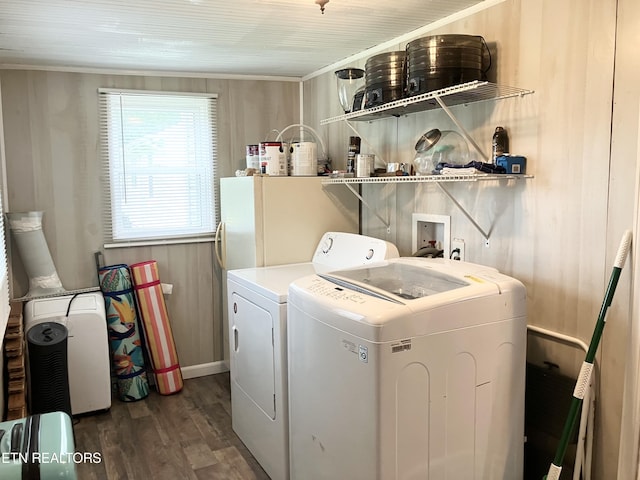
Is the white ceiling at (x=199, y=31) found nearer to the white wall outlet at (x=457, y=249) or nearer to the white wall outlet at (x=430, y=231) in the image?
the white wall outlet at (x=430, y=231)

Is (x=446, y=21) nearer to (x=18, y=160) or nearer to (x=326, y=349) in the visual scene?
(x=326, y=349)

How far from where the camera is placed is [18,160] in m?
3.36

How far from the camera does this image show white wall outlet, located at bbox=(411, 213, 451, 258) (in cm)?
264

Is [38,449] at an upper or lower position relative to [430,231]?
lower

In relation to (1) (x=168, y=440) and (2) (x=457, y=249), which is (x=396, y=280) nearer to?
(2) (x=457, y=249)

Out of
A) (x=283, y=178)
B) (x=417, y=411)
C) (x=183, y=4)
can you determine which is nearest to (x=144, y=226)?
(x=283, y=178)

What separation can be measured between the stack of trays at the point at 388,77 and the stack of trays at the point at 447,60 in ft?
0.82

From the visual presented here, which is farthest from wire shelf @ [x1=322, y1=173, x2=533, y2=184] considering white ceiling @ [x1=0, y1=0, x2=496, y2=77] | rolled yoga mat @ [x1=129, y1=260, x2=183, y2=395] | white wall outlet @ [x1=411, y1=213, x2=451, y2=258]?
rolled yoga mat @ [x1=129, y1=260, x2=183, y2=395]

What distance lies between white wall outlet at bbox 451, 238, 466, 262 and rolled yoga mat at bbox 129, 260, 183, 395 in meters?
2.08

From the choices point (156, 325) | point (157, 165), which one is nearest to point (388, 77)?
point (157, 165)

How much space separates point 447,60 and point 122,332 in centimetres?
266

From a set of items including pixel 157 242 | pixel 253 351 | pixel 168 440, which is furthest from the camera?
pixel 157 242

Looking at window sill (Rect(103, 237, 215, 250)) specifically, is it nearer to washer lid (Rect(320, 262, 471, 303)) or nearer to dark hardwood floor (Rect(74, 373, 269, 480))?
dark hardwood floor (Rect(74, 373, 269, 480))

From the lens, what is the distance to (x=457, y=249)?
8.48ft
